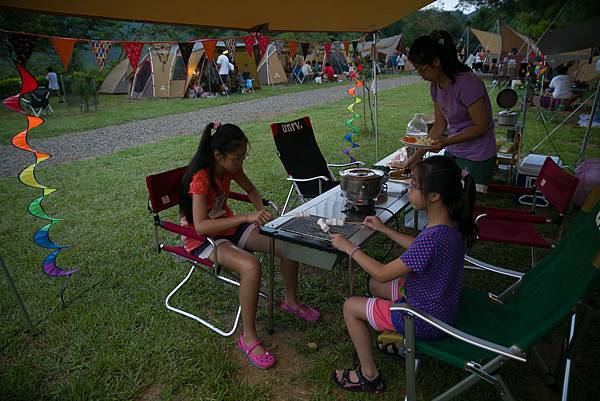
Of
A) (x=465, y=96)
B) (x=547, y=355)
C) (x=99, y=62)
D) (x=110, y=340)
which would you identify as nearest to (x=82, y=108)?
(x=99, y=62)

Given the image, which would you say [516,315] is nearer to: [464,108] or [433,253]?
[433,253]

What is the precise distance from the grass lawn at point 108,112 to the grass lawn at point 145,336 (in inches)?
215

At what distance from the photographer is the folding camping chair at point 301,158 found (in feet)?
12.4

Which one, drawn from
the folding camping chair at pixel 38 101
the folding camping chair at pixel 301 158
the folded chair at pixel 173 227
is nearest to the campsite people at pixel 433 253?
the folded chair at pixel 173 227

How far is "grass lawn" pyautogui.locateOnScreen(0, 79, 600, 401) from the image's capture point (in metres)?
2.10

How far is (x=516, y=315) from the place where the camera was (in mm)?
1814

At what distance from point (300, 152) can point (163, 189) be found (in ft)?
5.53

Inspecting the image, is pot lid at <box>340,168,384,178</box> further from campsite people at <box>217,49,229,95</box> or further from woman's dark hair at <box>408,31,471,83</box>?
→ campsite people at <box>217,49,229,95</box>

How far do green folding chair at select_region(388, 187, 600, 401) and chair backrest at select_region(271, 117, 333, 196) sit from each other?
Answer: 2082mm

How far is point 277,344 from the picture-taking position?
2441 mm

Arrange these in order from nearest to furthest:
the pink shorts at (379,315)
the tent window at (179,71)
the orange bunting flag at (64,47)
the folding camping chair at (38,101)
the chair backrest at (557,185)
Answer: the pink shorts at (379,315) < the chair backrest at (557,185) < the orange bunting flag at (64,47) < the folding camping chair at (38,101) < the tent window at (179,71)

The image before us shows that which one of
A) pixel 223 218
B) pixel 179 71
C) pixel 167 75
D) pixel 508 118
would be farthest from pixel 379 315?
pixel 179 71

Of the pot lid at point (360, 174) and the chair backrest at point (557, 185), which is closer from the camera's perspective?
the pot lid at point (360, 174)

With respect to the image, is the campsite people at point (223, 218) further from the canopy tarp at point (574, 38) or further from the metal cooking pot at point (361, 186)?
the canopy tarp at point (574, 38)
